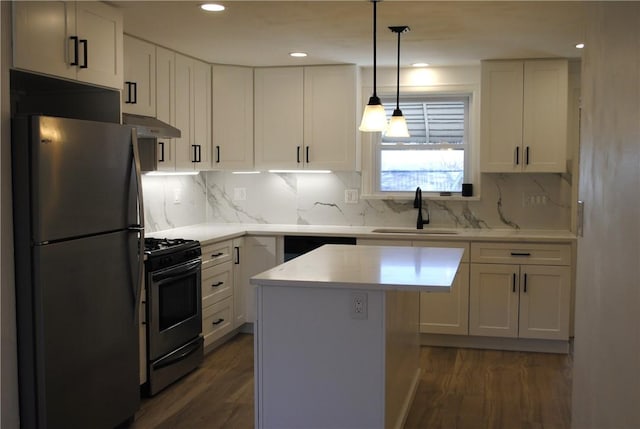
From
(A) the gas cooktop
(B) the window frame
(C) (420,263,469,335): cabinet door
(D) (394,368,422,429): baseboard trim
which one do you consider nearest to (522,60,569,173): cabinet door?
(B) the window frame

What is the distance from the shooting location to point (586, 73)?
7.80ft

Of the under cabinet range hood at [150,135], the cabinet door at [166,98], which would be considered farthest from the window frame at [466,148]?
the under cabinet range hood at [150,135]

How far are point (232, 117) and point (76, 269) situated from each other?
2786 mm

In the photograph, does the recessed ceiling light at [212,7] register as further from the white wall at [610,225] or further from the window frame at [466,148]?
the window frame at [466,148]

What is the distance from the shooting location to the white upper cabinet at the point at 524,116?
5.16m

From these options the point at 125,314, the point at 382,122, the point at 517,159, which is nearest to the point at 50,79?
the point at 125,314

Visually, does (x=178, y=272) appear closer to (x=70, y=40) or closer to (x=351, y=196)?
(x=70, y=40)

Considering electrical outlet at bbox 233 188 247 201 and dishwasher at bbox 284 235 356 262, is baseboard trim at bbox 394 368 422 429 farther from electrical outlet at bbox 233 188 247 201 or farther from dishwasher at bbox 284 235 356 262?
electrical outlet at bbox 233 188 247 201

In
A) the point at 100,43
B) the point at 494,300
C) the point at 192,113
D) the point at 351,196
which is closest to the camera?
the point at 100,43

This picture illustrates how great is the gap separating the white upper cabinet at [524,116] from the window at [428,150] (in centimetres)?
46

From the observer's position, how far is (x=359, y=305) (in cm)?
288

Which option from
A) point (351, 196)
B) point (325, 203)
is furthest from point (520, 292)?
point (325, 203)

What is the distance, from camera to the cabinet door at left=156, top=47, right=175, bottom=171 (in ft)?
15.2

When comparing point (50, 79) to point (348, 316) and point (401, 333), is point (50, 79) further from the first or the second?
point (401, 333)
